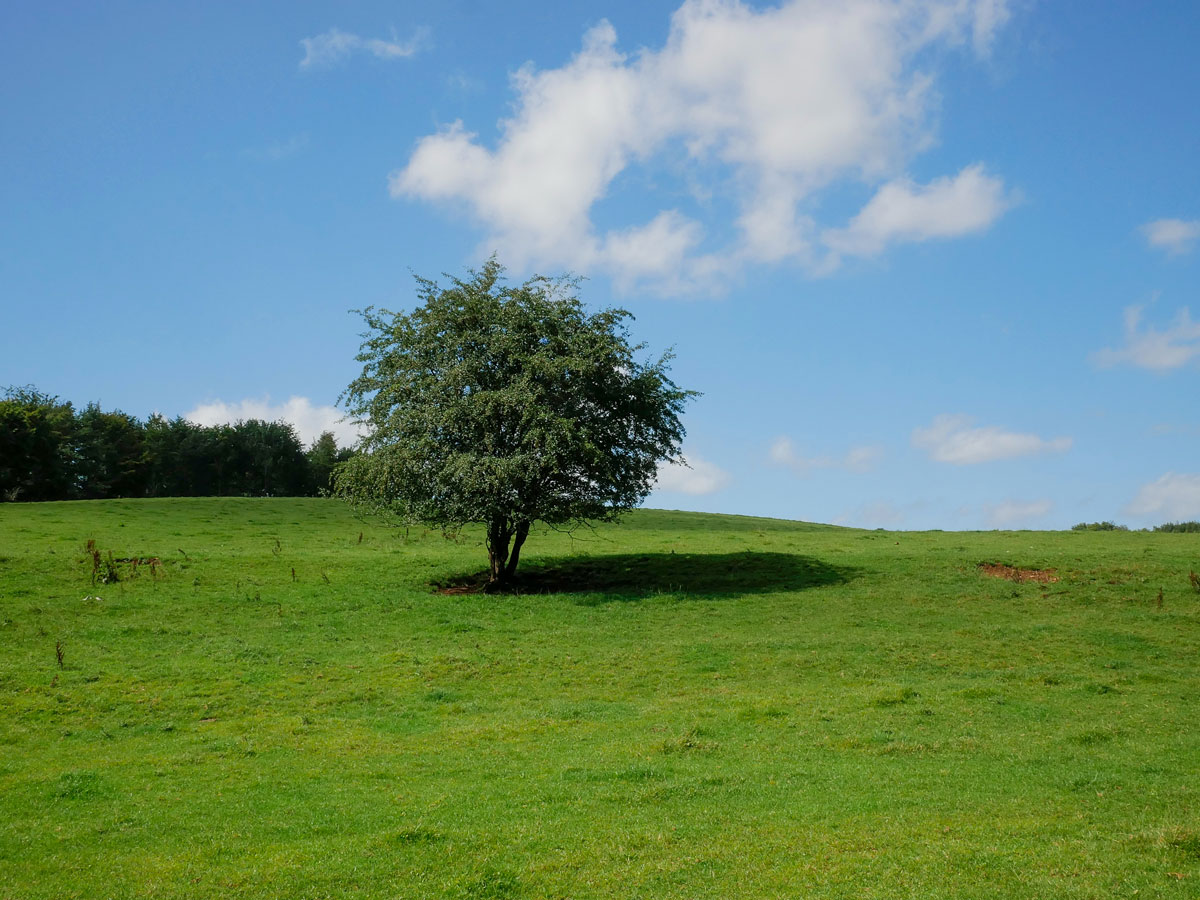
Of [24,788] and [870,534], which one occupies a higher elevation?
[870,534]

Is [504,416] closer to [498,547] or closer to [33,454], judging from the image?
[498,547]

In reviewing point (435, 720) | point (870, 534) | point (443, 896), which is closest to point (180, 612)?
point (435, 720)

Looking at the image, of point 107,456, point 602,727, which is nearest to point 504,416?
point 602,727

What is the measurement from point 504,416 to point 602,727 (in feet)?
65.7

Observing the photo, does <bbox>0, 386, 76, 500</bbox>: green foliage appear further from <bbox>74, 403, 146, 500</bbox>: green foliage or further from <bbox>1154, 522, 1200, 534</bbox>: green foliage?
<bbox>1154, 522, 1200, 534</bbox>: green foliage

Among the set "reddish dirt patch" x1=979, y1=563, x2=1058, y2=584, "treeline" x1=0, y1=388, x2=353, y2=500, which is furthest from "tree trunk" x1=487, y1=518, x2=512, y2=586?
"treeline" x1=0, y1=388, x2=353, y2=500

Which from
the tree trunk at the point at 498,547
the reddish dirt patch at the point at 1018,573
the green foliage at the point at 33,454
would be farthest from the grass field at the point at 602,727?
the green foliage at the point at 33,454

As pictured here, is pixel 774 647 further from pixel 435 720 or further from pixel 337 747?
pixel 337 747

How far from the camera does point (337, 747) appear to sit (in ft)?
61.3

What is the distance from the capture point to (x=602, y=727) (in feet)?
65.3

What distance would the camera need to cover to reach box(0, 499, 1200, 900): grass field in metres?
11.7

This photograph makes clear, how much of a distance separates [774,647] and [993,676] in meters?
6.53

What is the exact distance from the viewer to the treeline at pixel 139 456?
79688 millimetres

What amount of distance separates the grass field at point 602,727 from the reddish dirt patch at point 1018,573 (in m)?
0.97
